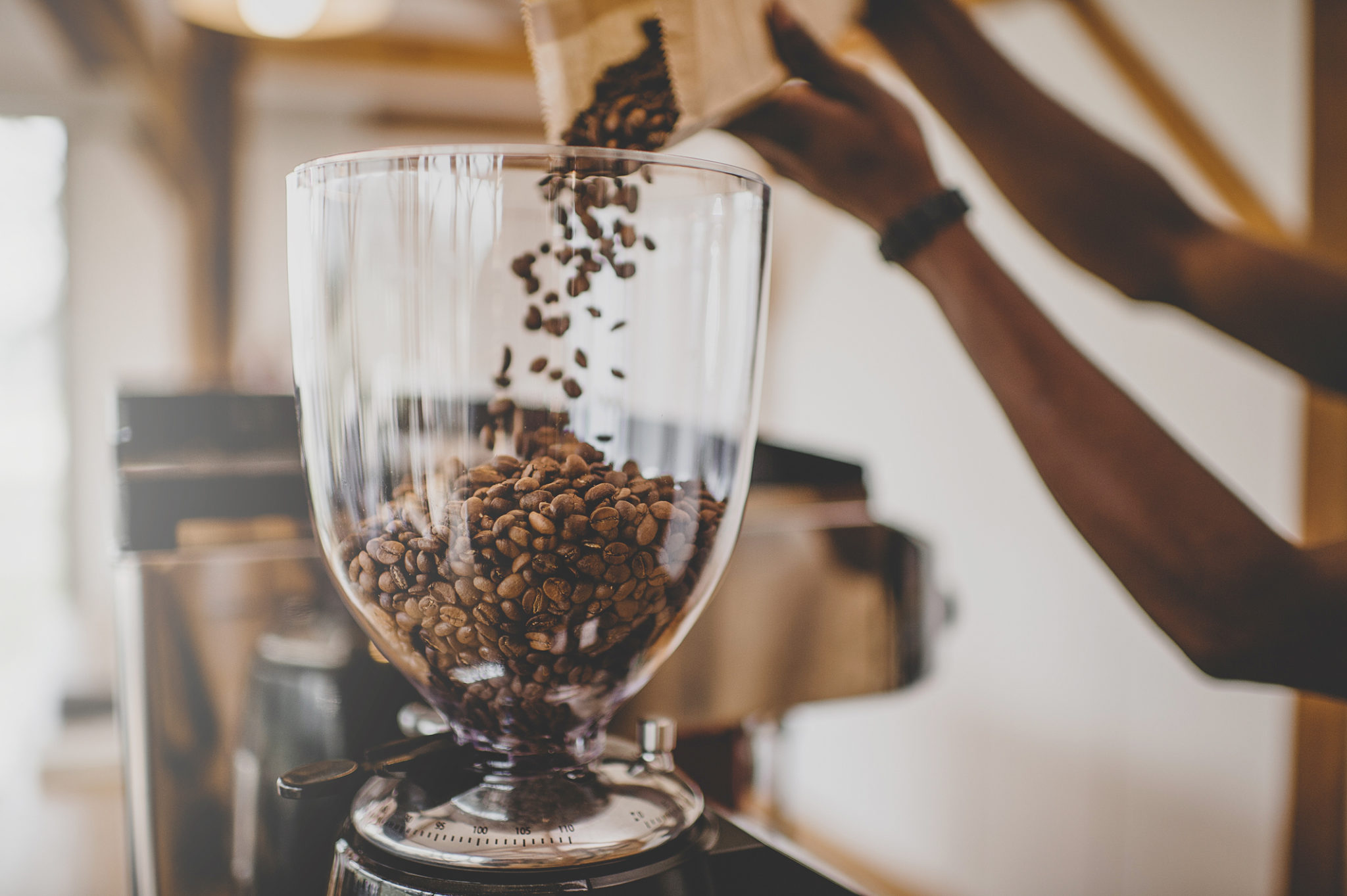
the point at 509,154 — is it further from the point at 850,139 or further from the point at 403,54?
the point at 403,54

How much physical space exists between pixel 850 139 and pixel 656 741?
14.0 inches

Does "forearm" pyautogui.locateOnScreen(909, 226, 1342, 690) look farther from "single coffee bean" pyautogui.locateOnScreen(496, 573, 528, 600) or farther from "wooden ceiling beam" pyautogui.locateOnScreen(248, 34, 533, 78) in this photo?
"wooden ceiling beam" pyautogui.locateOnScreen(248, 34, 533, 78)

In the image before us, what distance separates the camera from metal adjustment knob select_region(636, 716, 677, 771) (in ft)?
1.30

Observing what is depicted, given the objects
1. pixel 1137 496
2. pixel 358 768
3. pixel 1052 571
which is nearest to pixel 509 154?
pixel 358 768

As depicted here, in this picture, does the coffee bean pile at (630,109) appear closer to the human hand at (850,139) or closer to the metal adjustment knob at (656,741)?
the human hand at (850,139)

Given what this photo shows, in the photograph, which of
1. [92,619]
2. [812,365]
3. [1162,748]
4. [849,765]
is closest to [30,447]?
[92,619]

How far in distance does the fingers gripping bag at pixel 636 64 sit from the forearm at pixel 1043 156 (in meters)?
0.23

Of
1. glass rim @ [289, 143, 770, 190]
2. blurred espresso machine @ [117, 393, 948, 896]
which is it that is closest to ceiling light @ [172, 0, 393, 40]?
blurred espresso machine @ [117, 393, 948, 896]

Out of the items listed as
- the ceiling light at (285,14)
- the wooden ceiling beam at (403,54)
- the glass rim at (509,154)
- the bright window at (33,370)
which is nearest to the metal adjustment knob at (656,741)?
the glass rim at (509,154)

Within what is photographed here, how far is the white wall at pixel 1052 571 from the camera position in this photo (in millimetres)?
1559

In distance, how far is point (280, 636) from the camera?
538mm

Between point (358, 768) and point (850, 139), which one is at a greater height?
point (850, 139)

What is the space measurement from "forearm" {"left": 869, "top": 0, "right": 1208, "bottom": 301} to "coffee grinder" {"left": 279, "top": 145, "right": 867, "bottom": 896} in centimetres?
32

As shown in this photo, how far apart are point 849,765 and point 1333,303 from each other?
2010mm
